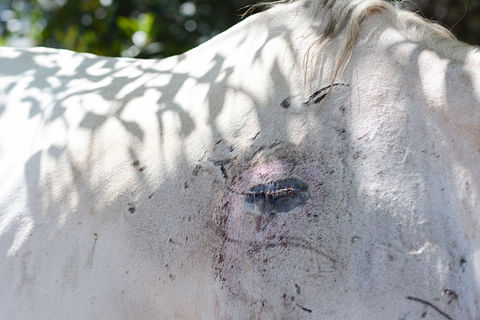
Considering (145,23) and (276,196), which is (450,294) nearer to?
(276,196)

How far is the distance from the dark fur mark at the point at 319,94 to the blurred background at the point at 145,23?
2.74m

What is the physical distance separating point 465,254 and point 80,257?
38.1 inches

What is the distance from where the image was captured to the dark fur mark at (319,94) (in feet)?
4.88

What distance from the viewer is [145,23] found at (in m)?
4.36

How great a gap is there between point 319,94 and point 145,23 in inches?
122

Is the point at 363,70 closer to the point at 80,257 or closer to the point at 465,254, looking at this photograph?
the point at 465,254

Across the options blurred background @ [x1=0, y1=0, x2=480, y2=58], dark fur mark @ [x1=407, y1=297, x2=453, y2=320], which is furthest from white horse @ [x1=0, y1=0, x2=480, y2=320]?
blurred background @ [x1=0, y1=0, x2=480, y2=58]

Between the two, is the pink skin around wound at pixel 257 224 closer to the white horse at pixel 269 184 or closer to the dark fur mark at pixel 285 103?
the white horse at pixel 269 184

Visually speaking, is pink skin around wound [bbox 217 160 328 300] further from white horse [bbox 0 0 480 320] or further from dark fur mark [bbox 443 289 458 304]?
dark fur mark [bbox 443 289 458 304]

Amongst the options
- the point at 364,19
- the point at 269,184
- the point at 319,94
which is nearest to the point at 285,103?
the point at 319,94

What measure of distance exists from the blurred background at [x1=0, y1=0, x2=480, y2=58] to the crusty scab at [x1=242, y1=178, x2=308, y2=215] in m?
2.86

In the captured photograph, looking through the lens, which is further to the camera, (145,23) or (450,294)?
(145,23)

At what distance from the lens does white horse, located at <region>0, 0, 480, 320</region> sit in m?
1.34

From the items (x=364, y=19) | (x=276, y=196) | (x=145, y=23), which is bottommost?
(x=145, y=23)
